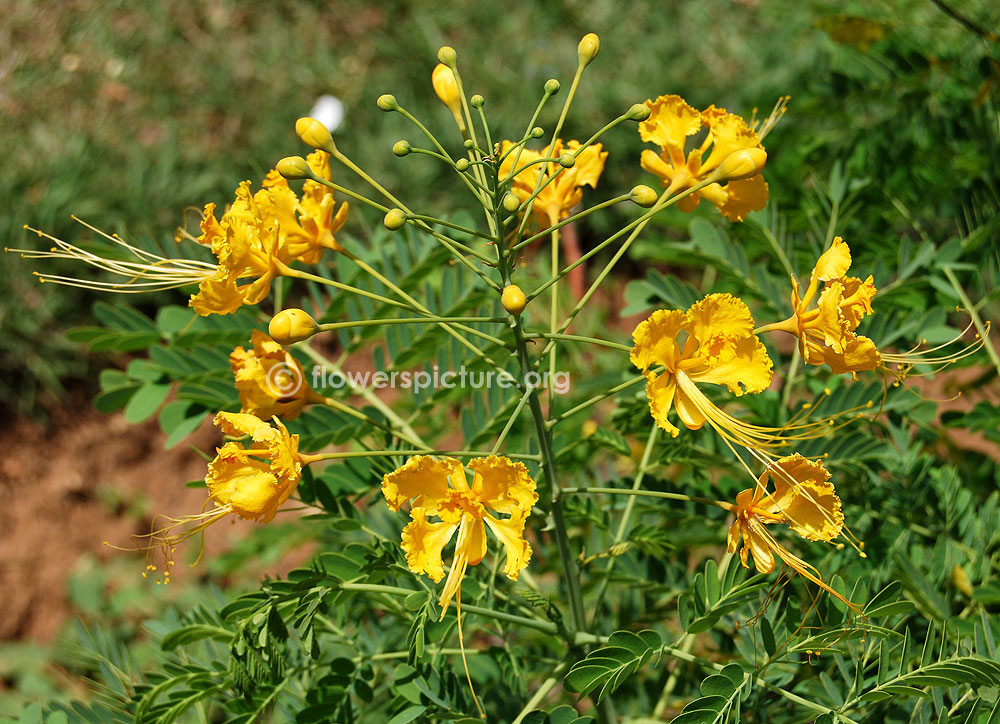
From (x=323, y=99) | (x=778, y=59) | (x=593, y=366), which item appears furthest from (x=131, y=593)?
(x=778, y=59)

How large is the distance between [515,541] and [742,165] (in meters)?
0.71

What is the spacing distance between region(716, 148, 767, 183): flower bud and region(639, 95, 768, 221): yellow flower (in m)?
0.14

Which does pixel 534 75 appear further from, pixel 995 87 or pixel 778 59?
pixel 995 87

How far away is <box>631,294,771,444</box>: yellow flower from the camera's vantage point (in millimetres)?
1259

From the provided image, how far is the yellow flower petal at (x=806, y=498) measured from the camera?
1289mm

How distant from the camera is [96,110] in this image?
4633mm

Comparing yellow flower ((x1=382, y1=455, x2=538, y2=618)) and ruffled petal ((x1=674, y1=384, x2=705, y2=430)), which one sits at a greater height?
ruffled petal ((x1=674, y1=384, x2=705, y2=430))

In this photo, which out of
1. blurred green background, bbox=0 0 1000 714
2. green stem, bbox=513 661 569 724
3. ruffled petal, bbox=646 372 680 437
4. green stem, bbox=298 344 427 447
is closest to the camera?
ruffled petal, bbox=646 372 680 437

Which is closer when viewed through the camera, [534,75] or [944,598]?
[944,598]

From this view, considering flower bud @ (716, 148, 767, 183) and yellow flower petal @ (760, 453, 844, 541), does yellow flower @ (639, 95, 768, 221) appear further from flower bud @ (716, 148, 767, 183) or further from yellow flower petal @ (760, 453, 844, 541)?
yellow flower petal @ (760, 453, 844, 541)

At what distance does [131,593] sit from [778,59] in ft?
12.9

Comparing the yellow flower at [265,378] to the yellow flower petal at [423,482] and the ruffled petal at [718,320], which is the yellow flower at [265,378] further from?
the ruffled petal at [718,320]

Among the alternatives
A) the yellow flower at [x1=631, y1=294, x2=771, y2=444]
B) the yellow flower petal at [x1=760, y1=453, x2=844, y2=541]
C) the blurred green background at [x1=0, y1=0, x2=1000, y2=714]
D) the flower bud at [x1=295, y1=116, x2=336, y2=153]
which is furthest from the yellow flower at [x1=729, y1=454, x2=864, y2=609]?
the blurred green background at [x1=0, y1=0, x2=1000, y2=714]

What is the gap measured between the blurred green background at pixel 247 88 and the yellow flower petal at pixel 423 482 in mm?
1984
